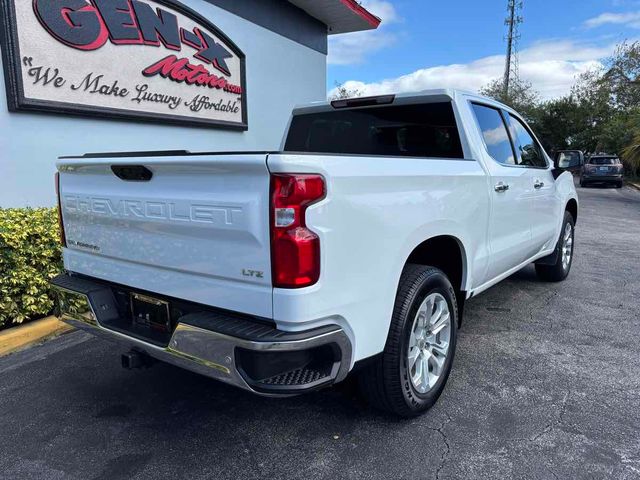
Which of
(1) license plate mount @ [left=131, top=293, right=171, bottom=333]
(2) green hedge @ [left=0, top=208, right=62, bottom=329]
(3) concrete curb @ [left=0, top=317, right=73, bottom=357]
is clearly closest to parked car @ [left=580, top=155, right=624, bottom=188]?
(2) green hedge @ [left=0, top=208, right=62, bottom=329]

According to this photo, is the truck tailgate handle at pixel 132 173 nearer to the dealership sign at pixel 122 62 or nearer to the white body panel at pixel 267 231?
the white body panel at pixel 267 231

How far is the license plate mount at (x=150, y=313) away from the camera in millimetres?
2541

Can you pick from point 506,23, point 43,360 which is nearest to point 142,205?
point 43,360

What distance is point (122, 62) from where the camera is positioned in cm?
649

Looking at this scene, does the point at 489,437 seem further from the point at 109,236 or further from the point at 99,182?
the point at 99,182

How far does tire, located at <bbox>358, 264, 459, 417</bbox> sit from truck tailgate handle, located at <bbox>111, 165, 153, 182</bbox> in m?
1.45

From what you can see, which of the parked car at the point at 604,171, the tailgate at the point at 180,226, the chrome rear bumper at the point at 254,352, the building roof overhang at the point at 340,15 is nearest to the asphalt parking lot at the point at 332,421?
the chrome rear bumper at the point at 254,352

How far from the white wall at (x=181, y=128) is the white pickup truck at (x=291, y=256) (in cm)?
312

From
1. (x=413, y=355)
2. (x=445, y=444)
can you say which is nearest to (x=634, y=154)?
(x=413, y=355)

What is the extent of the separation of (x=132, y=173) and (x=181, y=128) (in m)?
5.39

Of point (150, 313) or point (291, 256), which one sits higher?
point (291, 256)

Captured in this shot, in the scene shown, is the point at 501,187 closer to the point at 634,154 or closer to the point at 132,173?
the point at 132,173

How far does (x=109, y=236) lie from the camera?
2748 millimetres

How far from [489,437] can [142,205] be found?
2.25 m
